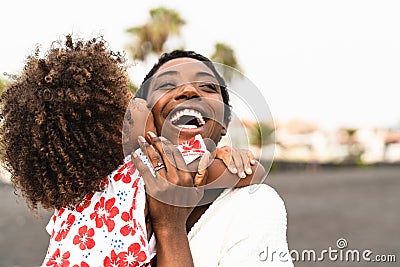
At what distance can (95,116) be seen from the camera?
2273 millimetres

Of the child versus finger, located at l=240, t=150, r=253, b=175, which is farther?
finger, located at l=240, t=150, r=253, b=175

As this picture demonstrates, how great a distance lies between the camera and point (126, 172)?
7.66 ft

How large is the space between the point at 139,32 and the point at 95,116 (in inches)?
1104

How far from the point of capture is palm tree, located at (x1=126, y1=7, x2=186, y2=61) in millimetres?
29703

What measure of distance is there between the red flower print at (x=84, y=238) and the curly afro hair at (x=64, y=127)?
90 mm

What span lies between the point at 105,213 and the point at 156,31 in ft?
91.4

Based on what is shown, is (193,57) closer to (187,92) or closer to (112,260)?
(187,92)

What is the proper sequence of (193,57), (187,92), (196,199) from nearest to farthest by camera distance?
(196,199) < (187,92) < (193,57)

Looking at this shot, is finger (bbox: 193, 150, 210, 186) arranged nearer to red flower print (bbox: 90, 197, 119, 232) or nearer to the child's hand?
the child's hand

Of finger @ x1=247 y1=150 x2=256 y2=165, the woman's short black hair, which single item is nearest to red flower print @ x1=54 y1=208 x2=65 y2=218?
the woman's short black hair

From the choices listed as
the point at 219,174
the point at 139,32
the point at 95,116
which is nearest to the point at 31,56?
the point at 95,116

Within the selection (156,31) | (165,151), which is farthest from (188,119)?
(156,31)

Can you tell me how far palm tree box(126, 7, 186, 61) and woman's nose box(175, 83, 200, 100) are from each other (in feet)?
88.5

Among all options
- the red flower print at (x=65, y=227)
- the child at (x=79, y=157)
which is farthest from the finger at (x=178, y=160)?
the red flower print at (x=65, y=227)
